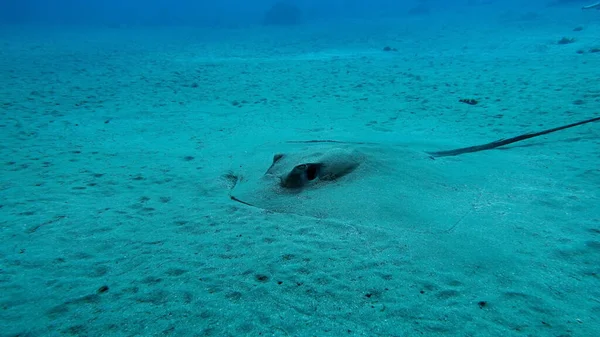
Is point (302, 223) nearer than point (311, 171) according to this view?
Yes

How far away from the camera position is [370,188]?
375 centimetres

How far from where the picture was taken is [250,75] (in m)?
14.7

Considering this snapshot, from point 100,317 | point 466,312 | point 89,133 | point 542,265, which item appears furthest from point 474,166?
point 89,133

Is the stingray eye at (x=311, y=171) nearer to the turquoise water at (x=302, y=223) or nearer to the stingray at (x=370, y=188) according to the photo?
the stingray at (x=370, y=188)

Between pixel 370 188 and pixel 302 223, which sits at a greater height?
pixel 370 188

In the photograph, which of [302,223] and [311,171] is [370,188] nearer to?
[311,171]

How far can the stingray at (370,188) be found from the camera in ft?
11.0

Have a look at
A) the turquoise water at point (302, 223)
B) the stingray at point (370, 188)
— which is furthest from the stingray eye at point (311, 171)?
the turquoise water at point (302, 223)

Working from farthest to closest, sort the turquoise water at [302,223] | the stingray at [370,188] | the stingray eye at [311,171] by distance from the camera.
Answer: the stingray eye at [311,171]
the stingray at [370,188]
the turquoise water at [302,223]

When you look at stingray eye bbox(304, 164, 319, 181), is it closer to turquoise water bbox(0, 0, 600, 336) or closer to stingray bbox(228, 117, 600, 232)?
stingray bbox(228, 117, 600, 232)

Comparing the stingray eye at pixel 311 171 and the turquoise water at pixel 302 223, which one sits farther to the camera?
the stingray eye at pixel 311 171

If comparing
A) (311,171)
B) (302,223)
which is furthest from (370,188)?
(302,223)

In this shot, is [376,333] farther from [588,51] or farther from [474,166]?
[588,51]

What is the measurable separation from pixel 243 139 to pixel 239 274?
4.84 meters
